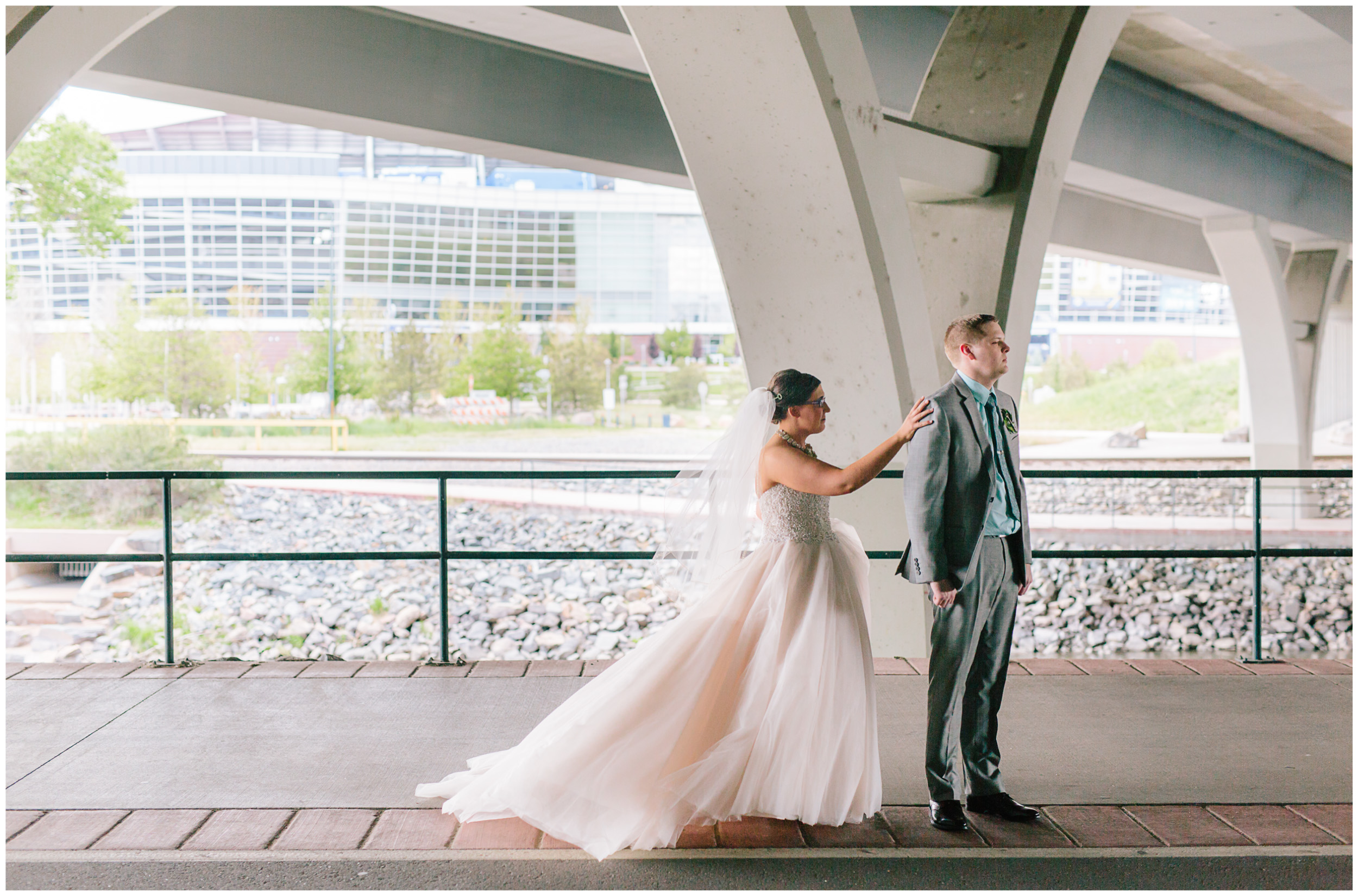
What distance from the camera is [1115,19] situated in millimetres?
6590

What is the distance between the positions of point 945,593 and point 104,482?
19997mm

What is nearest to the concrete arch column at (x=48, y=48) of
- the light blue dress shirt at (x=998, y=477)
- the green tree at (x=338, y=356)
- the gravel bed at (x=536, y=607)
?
the light blue dress shirt at (x=998, y=477)

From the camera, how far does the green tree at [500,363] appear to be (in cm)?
4575

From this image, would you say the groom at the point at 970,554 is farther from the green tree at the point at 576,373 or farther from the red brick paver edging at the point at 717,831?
the green tree at the point at 576,373

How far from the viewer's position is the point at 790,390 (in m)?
3.77

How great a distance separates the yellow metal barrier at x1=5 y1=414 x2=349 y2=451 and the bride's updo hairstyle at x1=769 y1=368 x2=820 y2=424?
31.0 m

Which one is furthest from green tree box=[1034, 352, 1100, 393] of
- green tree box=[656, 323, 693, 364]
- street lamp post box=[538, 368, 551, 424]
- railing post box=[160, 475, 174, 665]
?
railing post box=[160, 475, 174, 665]

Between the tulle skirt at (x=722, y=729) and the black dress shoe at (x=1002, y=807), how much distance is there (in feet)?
Result: 1.21

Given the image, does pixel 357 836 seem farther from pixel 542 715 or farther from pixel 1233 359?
pixel 1233 359

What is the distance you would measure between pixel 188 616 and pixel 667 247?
3981cm

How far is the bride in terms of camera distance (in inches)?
136

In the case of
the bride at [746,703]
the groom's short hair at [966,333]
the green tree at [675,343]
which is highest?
the green tree at [675,343]

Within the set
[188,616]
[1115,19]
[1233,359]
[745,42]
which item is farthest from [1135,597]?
[1233,359]

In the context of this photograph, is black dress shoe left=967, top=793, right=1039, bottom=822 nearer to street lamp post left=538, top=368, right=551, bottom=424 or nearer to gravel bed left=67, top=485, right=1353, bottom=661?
gravel bed left=67, top=485, right=1353, bottom=661
